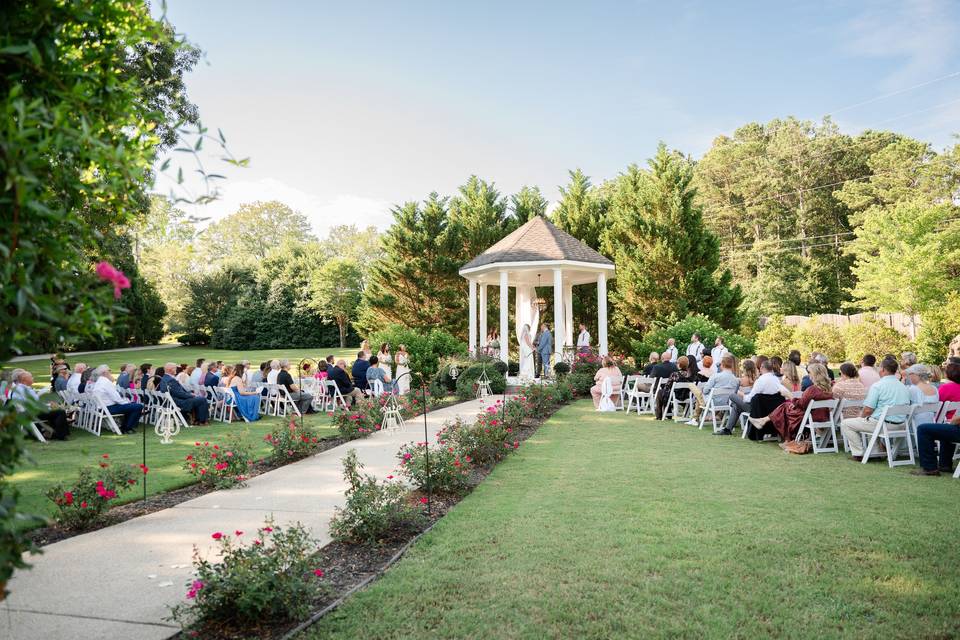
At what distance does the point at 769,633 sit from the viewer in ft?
11.0

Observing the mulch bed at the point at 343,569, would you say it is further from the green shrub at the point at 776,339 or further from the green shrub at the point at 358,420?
the green shrub at the point at 776,339

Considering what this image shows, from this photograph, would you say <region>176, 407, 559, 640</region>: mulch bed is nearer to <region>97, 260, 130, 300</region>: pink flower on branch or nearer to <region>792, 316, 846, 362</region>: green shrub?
<region>97, 260, 130, 300</region>: pink flower on branch

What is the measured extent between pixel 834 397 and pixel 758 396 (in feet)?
3.65

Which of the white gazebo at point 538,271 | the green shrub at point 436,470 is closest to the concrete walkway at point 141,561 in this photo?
the green shrub at point 436,470

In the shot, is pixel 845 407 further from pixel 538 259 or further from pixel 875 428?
pixel 538 259

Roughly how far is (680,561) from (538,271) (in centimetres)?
1502

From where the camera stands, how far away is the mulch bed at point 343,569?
133 inches

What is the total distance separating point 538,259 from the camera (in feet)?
58.6

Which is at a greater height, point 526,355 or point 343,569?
point 526,355

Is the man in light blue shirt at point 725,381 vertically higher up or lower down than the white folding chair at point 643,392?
higher up

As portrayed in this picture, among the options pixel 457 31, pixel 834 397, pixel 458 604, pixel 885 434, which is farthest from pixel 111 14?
pixel 457 31

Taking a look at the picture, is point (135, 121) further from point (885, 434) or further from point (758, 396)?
point (758, 396)

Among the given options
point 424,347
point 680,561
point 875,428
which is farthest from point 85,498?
point 424,347

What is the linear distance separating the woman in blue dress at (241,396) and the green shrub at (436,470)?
7.12 m
